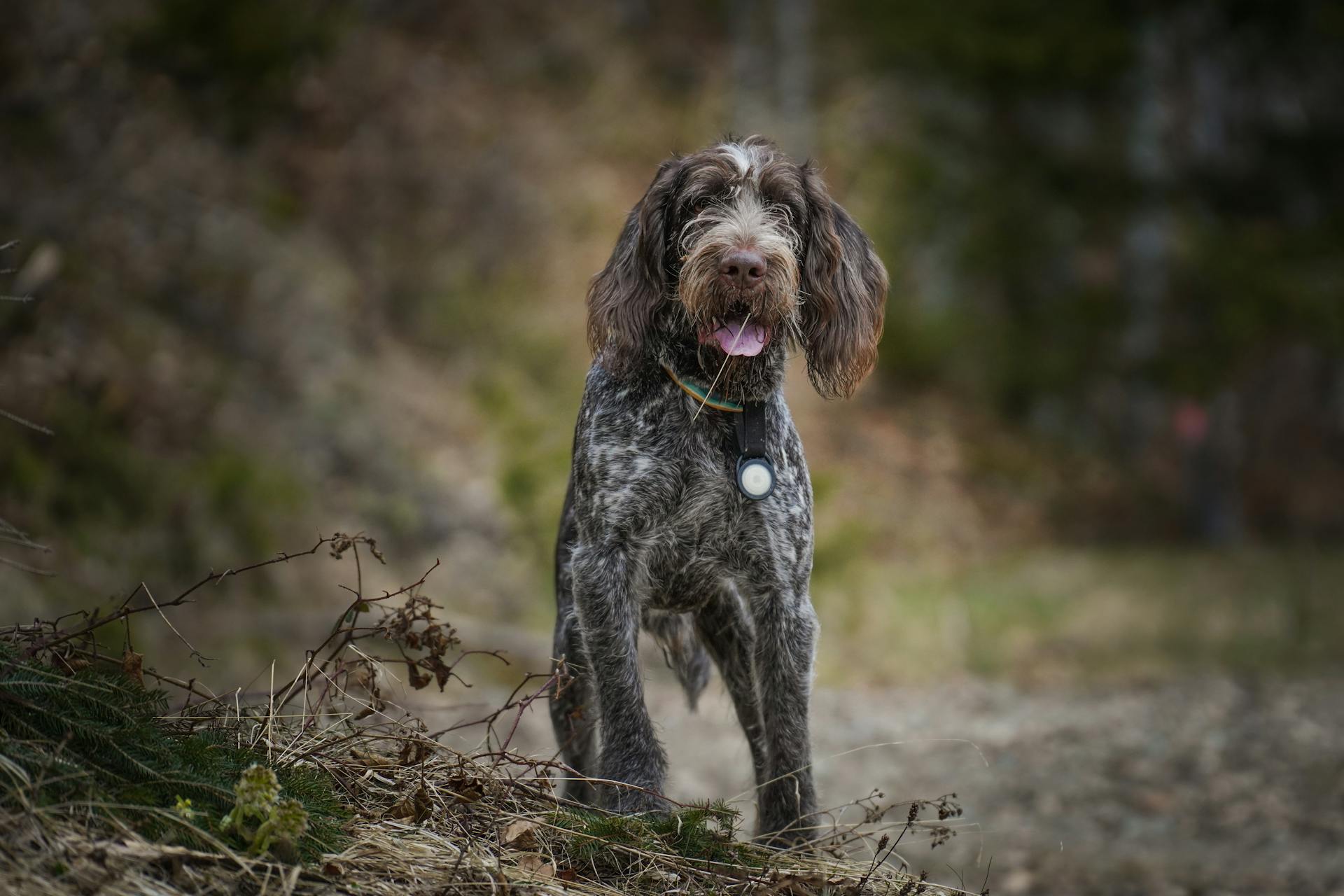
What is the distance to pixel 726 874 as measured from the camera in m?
3.12

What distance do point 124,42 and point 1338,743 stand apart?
418 inches

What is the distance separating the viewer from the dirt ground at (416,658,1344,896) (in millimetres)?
5719

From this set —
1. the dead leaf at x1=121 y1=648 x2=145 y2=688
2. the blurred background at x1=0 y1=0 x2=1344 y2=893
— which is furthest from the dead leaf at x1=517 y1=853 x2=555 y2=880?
the blurred background at x1=0 y1=0 x2=1344 y2=893

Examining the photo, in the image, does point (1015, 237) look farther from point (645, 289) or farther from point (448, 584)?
point (645, 289)

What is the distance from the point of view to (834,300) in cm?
395

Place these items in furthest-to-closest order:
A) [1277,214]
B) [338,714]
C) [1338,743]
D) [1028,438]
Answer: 1. [1028,438]
2. [1277,214]
3. [1338,743]
4. [338,714]

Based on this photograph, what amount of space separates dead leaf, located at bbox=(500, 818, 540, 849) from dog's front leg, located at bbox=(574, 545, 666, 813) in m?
0.72

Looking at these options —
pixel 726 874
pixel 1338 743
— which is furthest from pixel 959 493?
pixel 726 874

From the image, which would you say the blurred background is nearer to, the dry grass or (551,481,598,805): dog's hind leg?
(551,481,598,805): dog's hind leg

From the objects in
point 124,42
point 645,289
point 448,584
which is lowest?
point 645,289

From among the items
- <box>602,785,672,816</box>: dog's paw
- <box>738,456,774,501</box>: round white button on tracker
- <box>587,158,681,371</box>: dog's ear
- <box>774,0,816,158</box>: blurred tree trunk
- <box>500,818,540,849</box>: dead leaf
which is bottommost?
<box>500,818,540,849</box>: dead leaf

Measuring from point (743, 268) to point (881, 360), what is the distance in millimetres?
14421

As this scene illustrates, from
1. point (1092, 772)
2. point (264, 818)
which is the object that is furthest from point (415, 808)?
point (1092, 772)

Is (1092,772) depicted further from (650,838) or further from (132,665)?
(132,665)
